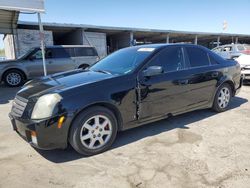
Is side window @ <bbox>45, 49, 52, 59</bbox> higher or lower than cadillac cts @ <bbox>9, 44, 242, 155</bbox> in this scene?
higher

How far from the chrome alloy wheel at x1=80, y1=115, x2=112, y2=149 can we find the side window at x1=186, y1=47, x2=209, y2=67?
2.24m

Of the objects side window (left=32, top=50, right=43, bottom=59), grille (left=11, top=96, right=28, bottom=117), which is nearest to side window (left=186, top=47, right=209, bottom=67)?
grille (left=11, top=96, right=28, bottom=117)

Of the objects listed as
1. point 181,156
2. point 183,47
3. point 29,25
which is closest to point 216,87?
point 183,47

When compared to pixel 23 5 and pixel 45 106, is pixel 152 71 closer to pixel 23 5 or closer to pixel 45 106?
pixel 45 106

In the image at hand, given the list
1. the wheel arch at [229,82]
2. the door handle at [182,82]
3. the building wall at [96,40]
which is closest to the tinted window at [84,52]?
the building wall at [96,40]

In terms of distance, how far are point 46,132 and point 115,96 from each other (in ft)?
3.62

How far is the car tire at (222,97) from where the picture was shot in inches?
197

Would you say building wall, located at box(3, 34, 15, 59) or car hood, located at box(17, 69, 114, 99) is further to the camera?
building wall, located at box(3, 34, 15, 59)

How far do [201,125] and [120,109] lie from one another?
6.21 feet

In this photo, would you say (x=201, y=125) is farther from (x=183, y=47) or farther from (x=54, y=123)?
(x=54, y=123)

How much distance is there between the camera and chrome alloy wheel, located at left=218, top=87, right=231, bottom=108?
16.6 ft

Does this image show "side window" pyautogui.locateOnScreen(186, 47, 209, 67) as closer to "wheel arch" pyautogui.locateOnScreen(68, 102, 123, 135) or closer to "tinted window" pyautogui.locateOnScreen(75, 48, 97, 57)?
"wheel arch" pyautogui.locateOnScreen(68, 102, 123, 135)

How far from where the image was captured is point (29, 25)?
1559 centimetres

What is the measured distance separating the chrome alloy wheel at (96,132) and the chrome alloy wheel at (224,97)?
9.82 feet
